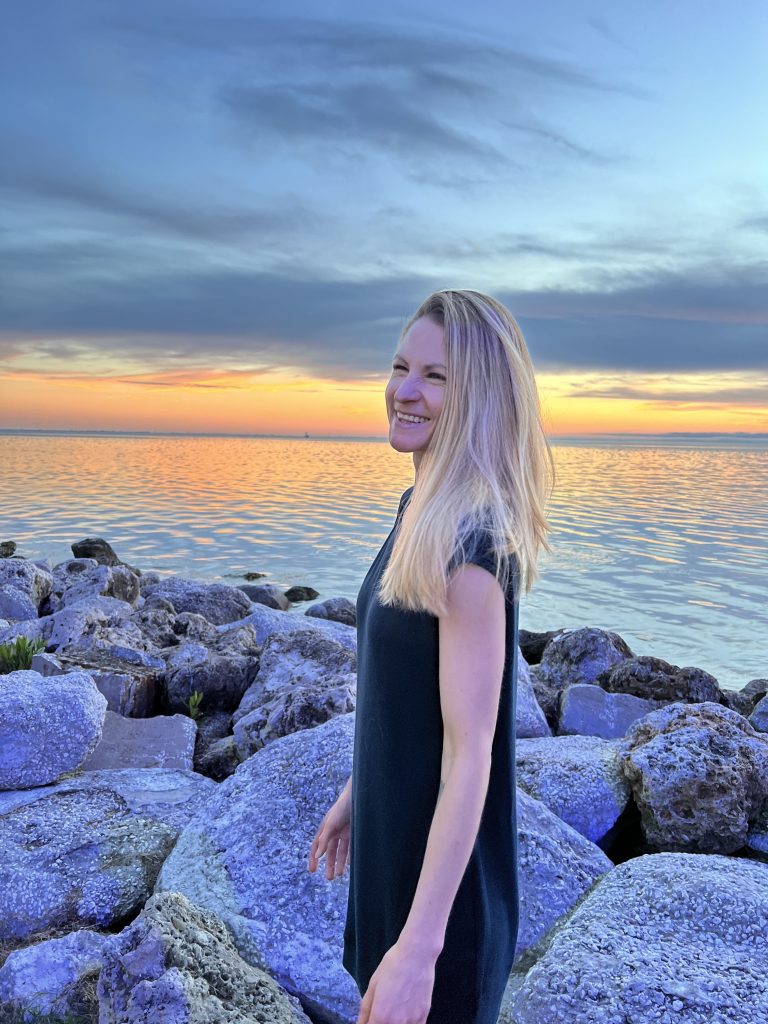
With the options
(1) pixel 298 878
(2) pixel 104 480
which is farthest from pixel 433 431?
(2) pixel 104 480

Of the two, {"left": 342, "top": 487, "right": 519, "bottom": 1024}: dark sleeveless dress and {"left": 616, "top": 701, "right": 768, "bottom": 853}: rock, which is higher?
{"left": 342, "top": 487, "right": 519, "bottom": 1024}: dark sleeveless dress

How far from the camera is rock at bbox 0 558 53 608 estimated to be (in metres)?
12.6

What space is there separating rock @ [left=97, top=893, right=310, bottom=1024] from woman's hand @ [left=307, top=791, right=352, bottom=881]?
2.52 feet

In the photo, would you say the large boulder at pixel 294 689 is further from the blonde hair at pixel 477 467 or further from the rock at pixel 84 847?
the blonde hair at pixel 477 467

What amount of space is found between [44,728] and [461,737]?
447 cm

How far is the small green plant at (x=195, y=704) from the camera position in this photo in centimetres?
794

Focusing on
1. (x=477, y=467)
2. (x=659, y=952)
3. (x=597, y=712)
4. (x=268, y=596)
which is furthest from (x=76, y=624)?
(x=477, y=467)

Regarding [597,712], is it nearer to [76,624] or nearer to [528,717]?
[528,717]

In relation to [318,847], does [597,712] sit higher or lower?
lower

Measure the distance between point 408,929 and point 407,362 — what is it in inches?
54.3

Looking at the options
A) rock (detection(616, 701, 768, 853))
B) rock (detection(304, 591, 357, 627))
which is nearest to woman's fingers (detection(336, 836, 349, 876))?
rock (detection(616, 701, 768, 853))

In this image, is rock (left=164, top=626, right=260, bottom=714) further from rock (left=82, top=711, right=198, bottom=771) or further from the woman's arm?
the woman's arm

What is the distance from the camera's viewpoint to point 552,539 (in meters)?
23.0

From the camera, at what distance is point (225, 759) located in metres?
6.88
